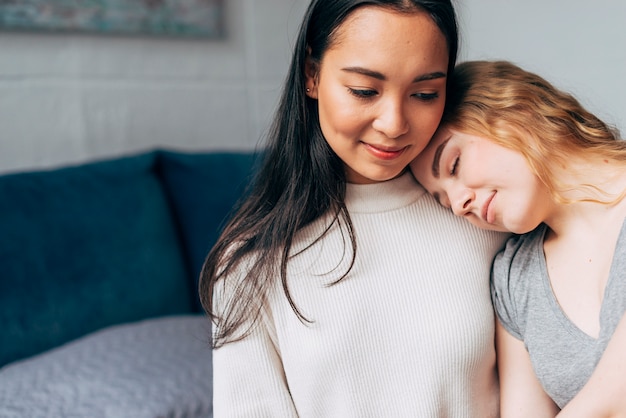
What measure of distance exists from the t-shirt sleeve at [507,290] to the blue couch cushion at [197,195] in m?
1.16

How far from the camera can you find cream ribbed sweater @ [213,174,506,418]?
1.16 meters

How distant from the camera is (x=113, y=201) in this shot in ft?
6.63

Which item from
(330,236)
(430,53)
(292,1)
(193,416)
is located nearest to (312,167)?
(330,236)

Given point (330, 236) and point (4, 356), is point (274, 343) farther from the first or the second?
point (4, 356)

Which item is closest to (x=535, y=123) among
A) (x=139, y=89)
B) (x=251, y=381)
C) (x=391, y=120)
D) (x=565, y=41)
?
(x=391, y=120)

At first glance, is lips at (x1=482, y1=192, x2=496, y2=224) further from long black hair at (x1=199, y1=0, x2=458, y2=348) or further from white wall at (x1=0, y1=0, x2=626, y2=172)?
white wall at (x1=0, y1=0, x2=626, y2=172)

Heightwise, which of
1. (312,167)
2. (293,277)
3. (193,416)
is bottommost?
(193,416)

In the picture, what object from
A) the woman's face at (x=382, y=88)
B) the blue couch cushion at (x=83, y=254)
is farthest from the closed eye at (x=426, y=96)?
the blue couch cushion at (x=83, y=254)

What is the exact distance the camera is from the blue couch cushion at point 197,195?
7.25ft

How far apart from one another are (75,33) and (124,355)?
3.66ft

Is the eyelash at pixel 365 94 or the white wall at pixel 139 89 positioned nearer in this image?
the eyelash at pixel 365 94

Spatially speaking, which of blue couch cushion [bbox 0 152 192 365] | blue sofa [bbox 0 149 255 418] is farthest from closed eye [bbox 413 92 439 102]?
blue couch cushion [bbox 0 152 192 365]

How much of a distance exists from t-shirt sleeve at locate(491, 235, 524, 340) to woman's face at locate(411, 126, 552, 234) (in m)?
0.06

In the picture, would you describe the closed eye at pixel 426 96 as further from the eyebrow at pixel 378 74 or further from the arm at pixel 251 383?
the arm at pixel 251 383
